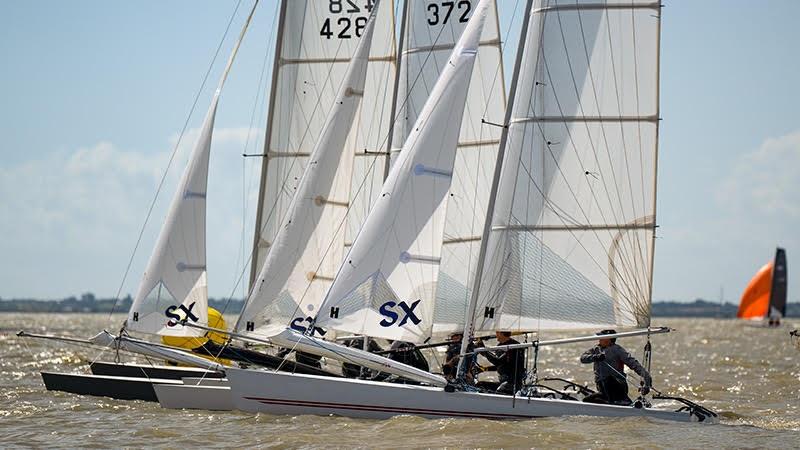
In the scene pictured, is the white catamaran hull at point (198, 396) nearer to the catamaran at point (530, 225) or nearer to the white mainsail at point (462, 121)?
the catamaran at point (530, 225)

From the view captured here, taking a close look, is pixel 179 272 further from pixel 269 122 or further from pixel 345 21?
pixel 345 21

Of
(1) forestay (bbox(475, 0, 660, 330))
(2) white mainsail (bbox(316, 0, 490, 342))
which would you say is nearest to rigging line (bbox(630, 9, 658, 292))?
(1) forestay (bbox(475, 0, 660, 330))

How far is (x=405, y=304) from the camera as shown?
57.6ft

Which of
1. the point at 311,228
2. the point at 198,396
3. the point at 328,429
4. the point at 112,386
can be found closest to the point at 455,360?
the point at 328,429

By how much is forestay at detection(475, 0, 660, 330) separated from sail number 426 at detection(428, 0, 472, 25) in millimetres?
4918

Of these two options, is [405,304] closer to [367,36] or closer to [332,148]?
[332,148]

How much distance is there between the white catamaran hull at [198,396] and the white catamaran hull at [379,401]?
4.77 feet

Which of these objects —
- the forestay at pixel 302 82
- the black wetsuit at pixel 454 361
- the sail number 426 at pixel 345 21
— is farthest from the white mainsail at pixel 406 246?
the sail number 426 at pixel 345 21

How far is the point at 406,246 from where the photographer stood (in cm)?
1758

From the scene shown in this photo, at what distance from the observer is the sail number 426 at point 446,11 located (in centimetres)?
2242

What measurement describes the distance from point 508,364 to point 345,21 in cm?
859

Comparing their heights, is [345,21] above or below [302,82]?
above

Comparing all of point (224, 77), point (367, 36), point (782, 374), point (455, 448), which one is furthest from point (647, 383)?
point (782, 374)

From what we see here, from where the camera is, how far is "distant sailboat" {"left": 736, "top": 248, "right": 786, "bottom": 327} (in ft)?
287
